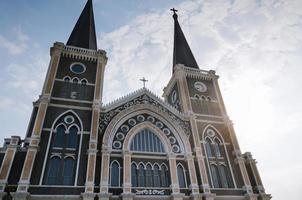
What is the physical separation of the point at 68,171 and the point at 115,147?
16.6 feet

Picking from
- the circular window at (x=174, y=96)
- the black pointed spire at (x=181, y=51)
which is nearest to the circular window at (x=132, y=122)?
the circular window at (x=174, y=96)

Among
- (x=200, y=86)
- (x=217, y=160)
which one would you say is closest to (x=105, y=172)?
(x=217, y=160)

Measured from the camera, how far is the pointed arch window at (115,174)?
2120 cm

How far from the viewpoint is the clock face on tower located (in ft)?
108

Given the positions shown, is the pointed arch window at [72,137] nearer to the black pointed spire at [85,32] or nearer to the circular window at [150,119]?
the circular window at [150,119]

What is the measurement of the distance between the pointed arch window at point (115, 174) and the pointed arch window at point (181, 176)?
6.50 meters

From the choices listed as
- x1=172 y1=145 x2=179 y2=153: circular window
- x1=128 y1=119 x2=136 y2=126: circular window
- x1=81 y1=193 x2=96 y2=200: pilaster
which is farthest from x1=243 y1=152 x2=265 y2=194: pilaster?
x1=81 y1=193 x2=96 y2=200: pilaster

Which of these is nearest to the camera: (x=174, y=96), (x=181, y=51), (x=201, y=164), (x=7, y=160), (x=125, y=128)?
(x=7, y=160)

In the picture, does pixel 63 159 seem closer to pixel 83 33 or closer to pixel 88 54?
pixel 88 54

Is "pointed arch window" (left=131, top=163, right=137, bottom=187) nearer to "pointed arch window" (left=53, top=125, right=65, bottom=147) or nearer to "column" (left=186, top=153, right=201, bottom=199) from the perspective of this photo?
"column" (left=186, top=153, right=201, bottom=199)

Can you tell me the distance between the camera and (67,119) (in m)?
23.9

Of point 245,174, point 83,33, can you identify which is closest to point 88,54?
point 83,33

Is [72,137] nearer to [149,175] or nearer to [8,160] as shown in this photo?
[8,160]

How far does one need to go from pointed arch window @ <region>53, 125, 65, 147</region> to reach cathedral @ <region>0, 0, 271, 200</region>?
0.09m
